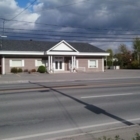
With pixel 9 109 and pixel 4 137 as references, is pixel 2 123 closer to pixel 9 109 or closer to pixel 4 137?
pixel 4 137

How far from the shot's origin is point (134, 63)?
212 feet

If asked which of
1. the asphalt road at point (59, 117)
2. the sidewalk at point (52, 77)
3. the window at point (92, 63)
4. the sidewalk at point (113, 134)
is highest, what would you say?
the window at point (92, 63)

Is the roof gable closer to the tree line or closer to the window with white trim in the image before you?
the window with white trim

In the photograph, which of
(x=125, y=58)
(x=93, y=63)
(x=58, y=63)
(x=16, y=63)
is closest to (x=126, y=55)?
(x=125, y=58)

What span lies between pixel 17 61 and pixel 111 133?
35.4 m

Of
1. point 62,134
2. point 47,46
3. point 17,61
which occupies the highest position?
point 47,46

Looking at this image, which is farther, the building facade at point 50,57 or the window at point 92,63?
the window at point 92,63

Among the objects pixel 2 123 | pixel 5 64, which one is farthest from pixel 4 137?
pixel 5 64

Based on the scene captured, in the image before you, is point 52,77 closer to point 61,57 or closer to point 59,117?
point 61,57

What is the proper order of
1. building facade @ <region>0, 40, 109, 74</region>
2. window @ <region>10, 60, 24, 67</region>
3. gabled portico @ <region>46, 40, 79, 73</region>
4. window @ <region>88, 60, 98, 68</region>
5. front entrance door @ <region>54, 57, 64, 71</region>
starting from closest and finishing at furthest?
building facade @ <region>0, 40, 109, 74</region>
window @ <region>10, 60, 24, 67</region>
gabled portico @ <region>46, 40, 79, 73</region>
front entrance door @ <region>54, 57, 64, 71</region>
window @ <region>88, 60, 98, 68</region>

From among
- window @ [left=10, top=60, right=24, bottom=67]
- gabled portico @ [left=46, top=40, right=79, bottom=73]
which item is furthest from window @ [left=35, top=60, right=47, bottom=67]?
window @ [left=10, top=60, right=24, bottom=67]

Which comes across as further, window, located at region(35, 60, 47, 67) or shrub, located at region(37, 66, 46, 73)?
window, located at region(35, 60, 47, 67)

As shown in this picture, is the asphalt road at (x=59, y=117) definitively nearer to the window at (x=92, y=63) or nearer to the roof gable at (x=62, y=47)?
the roof gable at (x=62, y=47)

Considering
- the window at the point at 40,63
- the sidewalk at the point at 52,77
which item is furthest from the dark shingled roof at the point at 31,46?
the sidewalk at the point at 52,77
